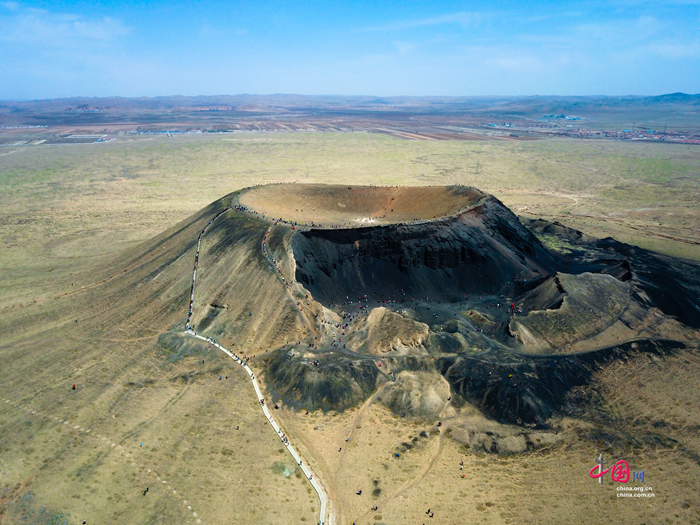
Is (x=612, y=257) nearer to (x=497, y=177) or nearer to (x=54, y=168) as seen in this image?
(x=497, y=177)

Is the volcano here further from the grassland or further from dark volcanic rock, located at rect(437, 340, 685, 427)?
the grassland

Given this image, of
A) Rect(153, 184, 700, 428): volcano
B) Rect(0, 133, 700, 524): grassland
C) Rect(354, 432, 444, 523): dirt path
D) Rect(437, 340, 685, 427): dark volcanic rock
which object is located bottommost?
Rect(354, 432, 444, 523): dirt path

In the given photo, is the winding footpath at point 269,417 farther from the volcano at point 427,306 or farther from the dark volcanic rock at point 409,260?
the dark volcanic rock at point 409,260

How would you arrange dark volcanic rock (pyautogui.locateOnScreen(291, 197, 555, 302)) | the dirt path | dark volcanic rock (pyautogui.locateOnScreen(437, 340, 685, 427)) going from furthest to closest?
dark volcanic rock (pyautogui.locateOnScreen(291, 197, 555, 302)) < dark volcanic rock (pyautogui.locateOnScreen(437, 340, 685, 427)) < the dirt path

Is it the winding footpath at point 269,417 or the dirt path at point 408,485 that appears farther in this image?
the winding footpath at point 269,417

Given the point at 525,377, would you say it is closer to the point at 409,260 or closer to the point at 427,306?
the point at 427,306

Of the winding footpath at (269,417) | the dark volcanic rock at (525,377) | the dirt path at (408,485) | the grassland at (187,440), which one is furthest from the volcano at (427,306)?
the dirt path at (408,485)

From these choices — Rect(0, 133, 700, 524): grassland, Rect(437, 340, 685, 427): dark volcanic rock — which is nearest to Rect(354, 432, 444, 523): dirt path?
Rect(0, 133, 700, 524): grassland

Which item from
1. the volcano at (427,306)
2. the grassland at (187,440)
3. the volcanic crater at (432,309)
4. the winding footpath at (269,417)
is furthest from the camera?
the volcano at (427,306)

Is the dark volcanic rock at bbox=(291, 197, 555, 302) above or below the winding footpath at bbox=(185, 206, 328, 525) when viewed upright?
above

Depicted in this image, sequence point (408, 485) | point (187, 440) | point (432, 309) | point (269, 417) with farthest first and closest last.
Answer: point (432, 309), point (269, 417), point (187, 440), point (408, 485)

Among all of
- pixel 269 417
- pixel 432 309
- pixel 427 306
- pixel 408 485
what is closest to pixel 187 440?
pixel 269 417

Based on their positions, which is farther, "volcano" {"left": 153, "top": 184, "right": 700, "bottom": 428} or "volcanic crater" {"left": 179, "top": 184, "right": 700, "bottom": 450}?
"volcano" {"left": 153, "top": 184, "right": 700, "bottom": 428}

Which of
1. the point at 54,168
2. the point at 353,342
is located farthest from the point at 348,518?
the point at 54,168
